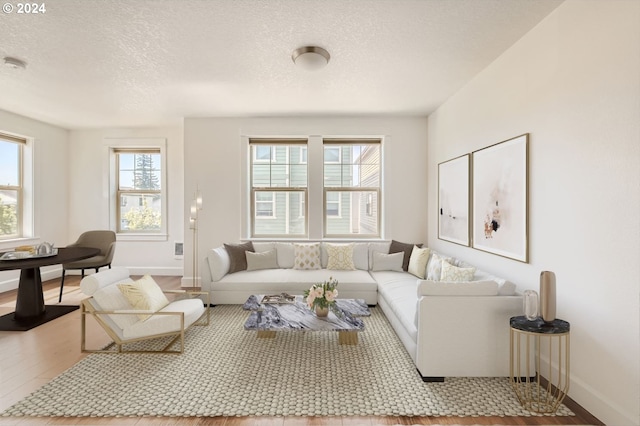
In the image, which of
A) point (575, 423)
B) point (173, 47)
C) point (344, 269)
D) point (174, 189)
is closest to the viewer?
point (575, 423)

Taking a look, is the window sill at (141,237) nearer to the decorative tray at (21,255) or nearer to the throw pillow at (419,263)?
the decorative tray at (21,255)

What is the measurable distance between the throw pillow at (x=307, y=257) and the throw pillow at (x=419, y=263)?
1397 millimetres

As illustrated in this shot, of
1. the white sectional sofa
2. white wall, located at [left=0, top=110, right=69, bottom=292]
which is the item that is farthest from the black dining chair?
the white sectional sofa

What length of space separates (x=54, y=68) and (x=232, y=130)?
2406 millimetres

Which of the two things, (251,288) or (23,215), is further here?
(23,215)

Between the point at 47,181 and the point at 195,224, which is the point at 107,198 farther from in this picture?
the point at 195,224

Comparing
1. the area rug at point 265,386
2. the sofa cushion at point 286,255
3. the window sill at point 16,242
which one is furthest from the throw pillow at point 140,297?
the window sill at point 16,242

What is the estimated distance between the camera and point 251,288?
434 cm

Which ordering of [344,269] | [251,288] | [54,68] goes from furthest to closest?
[344,269] < [251,288] < [54,68]

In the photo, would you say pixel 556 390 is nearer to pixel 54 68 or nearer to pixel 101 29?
pixel 101 29

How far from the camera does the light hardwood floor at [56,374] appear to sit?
206 centimetres

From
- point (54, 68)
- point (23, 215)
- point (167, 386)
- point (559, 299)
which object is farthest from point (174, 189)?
point (559, 299)

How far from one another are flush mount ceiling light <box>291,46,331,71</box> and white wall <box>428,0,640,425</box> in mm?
1763

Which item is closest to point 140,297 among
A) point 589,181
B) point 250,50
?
point 250,50
